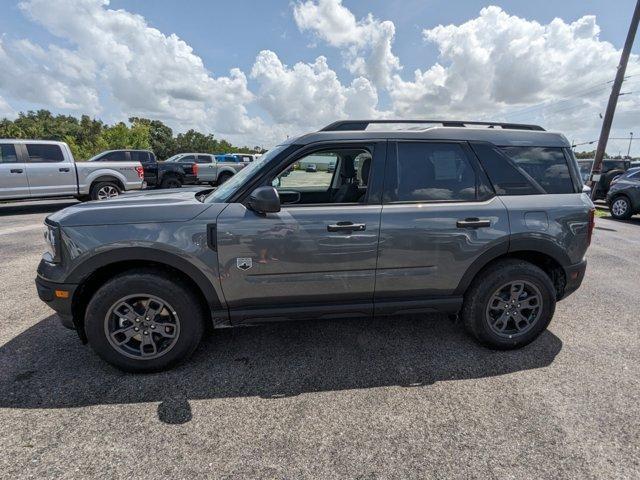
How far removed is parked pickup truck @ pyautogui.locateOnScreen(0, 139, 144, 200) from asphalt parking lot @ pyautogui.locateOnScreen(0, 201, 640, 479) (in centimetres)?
809

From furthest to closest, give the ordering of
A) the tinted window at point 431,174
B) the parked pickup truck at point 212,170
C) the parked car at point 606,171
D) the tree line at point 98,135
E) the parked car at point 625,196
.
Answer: the tree line at point 98,135
the parked pickup truck at point 212,170
the parked car at point 606,171
the parked car at point 625,196
the tinted window at point 431,174

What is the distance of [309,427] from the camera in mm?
2250

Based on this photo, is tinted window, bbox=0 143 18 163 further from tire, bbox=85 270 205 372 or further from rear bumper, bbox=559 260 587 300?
rear bumper, bbox=559 260 587 300

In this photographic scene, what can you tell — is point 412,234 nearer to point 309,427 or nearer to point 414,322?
point 414,322

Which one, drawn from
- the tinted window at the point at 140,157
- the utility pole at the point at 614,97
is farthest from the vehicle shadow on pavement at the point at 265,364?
the tinted window at the point at 140,157

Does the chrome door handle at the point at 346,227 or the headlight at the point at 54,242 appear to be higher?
the chrome door handle at the point at 346,227

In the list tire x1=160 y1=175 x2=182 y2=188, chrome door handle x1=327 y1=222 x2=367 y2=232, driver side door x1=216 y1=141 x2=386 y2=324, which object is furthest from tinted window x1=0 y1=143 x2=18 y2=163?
chrome door handle x1=327 y1=222 x2=367 y2=232

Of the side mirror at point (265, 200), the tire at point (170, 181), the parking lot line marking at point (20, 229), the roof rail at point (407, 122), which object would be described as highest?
the roof rail at point (407, 122)

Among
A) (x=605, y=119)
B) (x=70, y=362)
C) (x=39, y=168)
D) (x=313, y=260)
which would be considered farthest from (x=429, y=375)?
(x=605, y=119)

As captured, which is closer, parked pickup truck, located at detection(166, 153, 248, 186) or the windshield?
the windshield

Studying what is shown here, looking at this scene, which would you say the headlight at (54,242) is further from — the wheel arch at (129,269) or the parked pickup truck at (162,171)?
the parked pickup truck at (162,171)

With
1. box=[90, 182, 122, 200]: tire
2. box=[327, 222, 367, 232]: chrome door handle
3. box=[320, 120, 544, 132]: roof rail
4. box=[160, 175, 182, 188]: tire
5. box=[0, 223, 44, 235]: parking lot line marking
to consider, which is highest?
box=[320, 120, 544, 132]: roof rail

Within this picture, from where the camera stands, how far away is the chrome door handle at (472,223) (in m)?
2.86

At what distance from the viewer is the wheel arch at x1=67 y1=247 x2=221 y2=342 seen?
2576 mm
